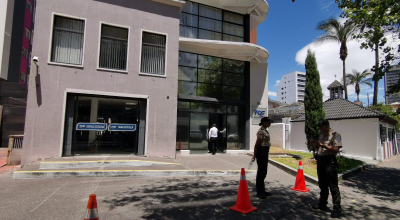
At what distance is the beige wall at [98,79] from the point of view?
8.81m

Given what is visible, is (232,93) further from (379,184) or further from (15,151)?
(15,151)

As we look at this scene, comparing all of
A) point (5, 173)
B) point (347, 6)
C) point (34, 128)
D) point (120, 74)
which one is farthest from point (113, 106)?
point (347, 6)

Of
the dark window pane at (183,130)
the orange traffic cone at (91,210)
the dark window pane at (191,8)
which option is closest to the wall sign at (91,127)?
the dark window pane at (183,130)

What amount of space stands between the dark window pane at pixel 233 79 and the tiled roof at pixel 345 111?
612cm

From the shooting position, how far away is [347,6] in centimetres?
819

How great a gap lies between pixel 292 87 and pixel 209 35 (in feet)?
428

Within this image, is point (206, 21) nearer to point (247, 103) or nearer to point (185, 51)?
point (185, 51)

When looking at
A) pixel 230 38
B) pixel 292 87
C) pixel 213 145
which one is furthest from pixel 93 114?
pixel 292 87

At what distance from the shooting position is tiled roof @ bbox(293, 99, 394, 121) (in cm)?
1380

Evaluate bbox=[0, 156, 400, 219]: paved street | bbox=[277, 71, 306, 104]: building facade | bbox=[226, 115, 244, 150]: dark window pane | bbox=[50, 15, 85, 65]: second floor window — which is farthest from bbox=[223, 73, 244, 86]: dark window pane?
bbox=[277, 71, 306, 104]: building facade

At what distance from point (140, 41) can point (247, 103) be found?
7325mm

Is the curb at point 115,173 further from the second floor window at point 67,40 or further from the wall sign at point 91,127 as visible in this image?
the second floor window at point 67,40

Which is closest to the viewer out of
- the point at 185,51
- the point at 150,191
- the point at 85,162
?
the point at 150,191

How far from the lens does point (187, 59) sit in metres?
13.2
